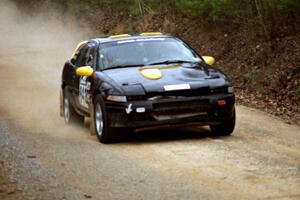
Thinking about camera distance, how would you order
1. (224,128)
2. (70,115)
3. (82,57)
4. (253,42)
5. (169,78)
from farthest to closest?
(253,42) → (70,115) → (82,57) → (224,128) → (169,78)

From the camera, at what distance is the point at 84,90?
1205cm

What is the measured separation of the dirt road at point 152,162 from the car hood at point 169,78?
0.87 metres

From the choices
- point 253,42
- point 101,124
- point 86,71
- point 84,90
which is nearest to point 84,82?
point 84,90

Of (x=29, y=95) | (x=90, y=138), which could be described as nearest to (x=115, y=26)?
(x=29, y=95)

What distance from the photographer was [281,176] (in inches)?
320

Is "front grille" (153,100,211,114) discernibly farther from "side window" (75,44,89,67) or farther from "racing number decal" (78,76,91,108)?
"side window" (75,44,89,67)

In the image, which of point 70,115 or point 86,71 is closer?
point 86,71

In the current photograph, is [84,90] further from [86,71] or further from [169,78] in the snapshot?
[169,78]

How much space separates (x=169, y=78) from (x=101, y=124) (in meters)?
1.28

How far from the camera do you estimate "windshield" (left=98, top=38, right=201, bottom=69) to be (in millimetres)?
11719

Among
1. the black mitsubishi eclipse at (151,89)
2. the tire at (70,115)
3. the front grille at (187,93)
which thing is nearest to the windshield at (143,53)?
the black mitsubishi eclipse at (151,89)

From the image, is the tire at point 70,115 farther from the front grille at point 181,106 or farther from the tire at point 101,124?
the front grille at point 181,106

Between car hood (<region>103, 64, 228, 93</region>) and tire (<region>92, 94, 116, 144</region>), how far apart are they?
0.45 meters

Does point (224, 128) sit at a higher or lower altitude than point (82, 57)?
lower
